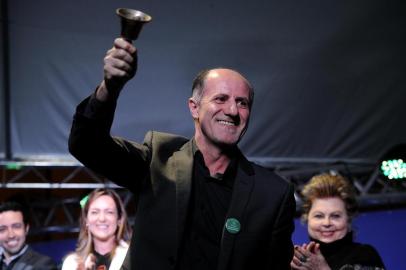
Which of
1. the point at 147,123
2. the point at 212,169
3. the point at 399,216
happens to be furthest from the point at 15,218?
the point at 399,216

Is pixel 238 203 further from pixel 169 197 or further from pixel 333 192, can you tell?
pixel 333 192

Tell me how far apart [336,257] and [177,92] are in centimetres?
249

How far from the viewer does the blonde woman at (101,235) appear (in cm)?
325

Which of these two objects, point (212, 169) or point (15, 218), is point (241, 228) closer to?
point (212, 169)

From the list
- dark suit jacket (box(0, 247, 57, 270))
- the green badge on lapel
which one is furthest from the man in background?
the green badge on lapel

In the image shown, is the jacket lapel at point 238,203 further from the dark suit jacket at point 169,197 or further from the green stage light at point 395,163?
the green stage light at point 395,163

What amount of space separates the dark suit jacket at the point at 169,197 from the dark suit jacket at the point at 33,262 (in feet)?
6.94

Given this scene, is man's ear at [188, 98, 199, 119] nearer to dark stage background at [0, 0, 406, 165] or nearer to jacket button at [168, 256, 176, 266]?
jacket button at [168, 256, 176, 266]

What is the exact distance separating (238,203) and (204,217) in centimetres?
12

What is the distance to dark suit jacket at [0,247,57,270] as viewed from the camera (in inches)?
143

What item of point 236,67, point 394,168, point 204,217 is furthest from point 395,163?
point 204,217

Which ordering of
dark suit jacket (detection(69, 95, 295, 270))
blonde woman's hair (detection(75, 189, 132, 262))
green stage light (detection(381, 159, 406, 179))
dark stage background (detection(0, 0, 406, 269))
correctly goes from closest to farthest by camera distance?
dark suit jacket (detection(69, 95, 295, 270)) < blonde woman's hair (detection(75, 189, 132, 262)) < green stage light (detection(381, 159, 406, 179)) < dark stage background (detection(0, 0, 406, 269))

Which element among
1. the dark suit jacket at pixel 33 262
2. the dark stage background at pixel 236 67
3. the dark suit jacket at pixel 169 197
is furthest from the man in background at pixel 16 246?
the dark suit jacket at pixel 169 197

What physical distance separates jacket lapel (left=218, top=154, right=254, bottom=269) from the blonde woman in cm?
159
